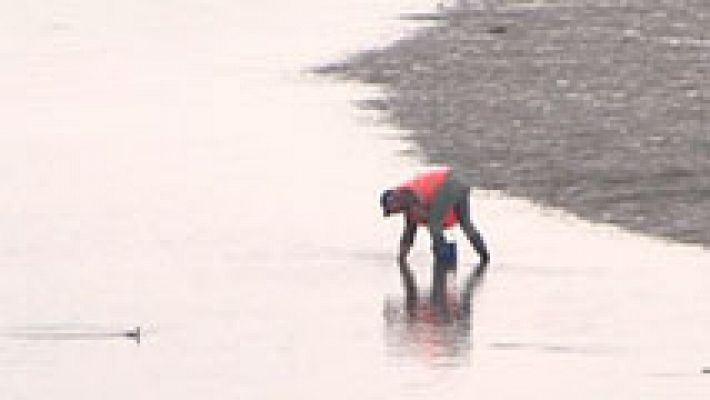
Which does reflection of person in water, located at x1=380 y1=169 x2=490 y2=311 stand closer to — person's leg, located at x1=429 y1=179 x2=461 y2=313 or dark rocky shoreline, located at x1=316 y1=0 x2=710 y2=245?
person's leg, located at x1=429 y1=179 x2=461 y2=313

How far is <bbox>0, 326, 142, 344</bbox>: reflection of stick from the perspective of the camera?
28047 mm

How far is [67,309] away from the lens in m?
29.5

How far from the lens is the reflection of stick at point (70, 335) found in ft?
92.0

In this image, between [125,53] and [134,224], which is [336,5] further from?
[134,224]

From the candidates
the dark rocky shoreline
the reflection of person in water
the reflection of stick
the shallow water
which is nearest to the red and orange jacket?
the reflection of person in water

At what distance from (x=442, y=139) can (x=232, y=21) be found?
23.8 meters

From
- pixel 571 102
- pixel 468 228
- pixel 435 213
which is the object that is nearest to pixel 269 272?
pixel 435 213

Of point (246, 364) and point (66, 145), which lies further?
point (66, 145)

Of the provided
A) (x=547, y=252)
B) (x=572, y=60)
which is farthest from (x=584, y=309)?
(x=572, y=60)

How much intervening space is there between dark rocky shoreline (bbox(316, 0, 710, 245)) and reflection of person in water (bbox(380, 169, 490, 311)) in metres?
2.57

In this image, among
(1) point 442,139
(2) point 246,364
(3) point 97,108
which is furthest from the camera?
(3) point 97,108

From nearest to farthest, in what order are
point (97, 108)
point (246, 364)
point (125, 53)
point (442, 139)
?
1. point (246, 364)
2. point (442, 139)
3. point (97, 108)
4. point (125, 53)

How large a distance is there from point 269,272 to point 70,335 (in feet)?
13.2

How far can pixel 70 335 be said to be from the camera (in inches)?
1111
